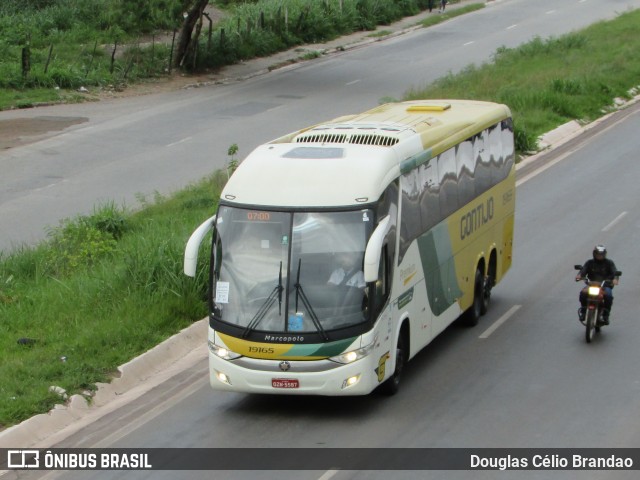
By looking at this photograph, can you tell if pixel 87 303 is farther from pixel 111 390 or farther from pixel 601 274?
pixel 601 274

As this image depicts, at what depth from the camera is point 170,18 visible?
43938 millimetres

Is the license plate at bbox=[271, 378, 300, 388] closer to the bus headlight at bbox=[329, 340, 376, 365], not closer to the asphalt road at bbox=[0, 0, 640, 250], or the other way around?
the bus headlight at bbox=[329, 340, 376, 365]

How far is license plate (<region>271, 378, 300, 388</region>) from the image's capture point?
14.1 meters

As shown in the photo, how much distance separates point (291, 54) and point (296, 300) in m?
37.3

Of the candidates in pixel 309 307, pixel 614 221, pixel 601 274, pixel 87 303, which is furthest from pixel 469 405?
pixel 614 221

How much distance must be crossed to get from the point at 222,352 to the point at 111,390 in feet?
6.81

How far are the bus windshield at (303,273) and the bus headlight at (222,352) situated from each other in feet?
1.33

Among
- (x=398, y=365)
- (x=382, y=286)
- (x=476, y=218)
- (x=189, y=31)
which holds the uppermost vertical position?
(x=382, y=286)

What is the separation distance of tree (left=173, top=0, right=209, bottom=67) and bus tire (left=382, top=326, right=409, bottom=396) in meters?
29.4

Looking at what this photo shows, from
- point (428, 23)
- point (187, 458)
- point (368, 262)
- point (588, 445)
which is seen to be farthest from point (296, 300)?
point (428, 23)

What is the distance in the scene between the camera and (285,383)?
14.2m

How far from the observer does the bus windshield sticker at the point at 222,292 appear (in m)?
14.4
